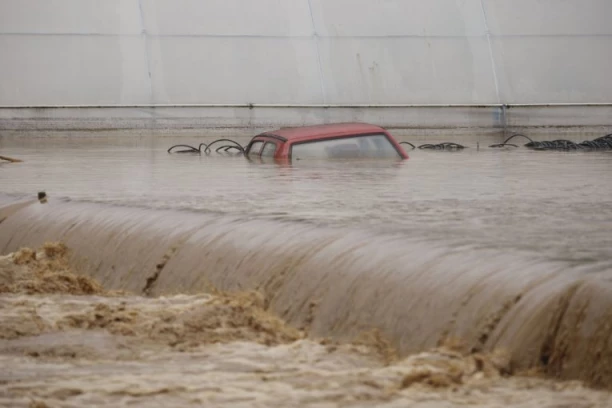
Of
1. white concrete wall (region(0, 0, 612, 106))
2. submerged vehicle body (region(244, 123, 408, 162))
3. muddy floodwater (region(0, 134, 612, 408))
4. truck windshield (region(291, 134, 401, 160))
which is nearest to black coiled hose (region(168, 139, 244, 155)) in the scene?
white concrete wall (region(0, 0, 612, 106))

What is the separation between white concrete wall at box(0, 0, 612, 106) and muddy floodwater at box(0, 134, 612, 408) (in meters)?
13.5

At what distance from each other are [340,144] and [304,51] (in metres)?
7.78

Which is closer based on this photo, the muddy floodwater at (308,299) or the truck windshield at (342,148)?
the muddy floodwater at (308,299)

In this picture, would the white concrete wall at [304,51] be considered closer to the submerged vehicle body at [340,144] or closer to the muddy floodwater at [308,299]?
the submerged vehicle body at [340,144]

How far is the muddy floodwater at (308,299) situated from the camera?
4875 millimetres

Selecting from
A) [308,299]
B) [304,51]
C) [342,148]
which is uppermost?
[304,51]

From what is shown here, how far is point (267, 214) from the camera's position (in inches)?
341

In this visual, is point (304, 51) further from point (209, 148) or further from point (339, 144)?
point (339, 144)

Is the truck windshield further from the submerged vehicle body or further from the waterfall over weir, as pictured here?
the waterfall over weir

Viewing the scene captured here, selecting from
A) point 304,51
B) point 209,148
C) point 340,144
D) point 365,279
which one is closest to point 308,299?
point 365,279

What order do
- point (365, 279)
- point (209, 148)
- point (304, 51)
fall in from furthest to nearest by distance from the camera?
point (304, 51)
point (209, 148)
point (365, 279)

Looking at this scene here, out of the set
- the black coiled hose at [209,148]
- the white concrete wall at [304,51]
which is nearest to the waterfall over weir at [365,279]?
the black coiled hose at [209,148]

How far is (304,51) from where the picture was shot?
82.9ft

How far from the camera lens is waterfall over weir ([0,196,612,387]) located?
16.1 ft
